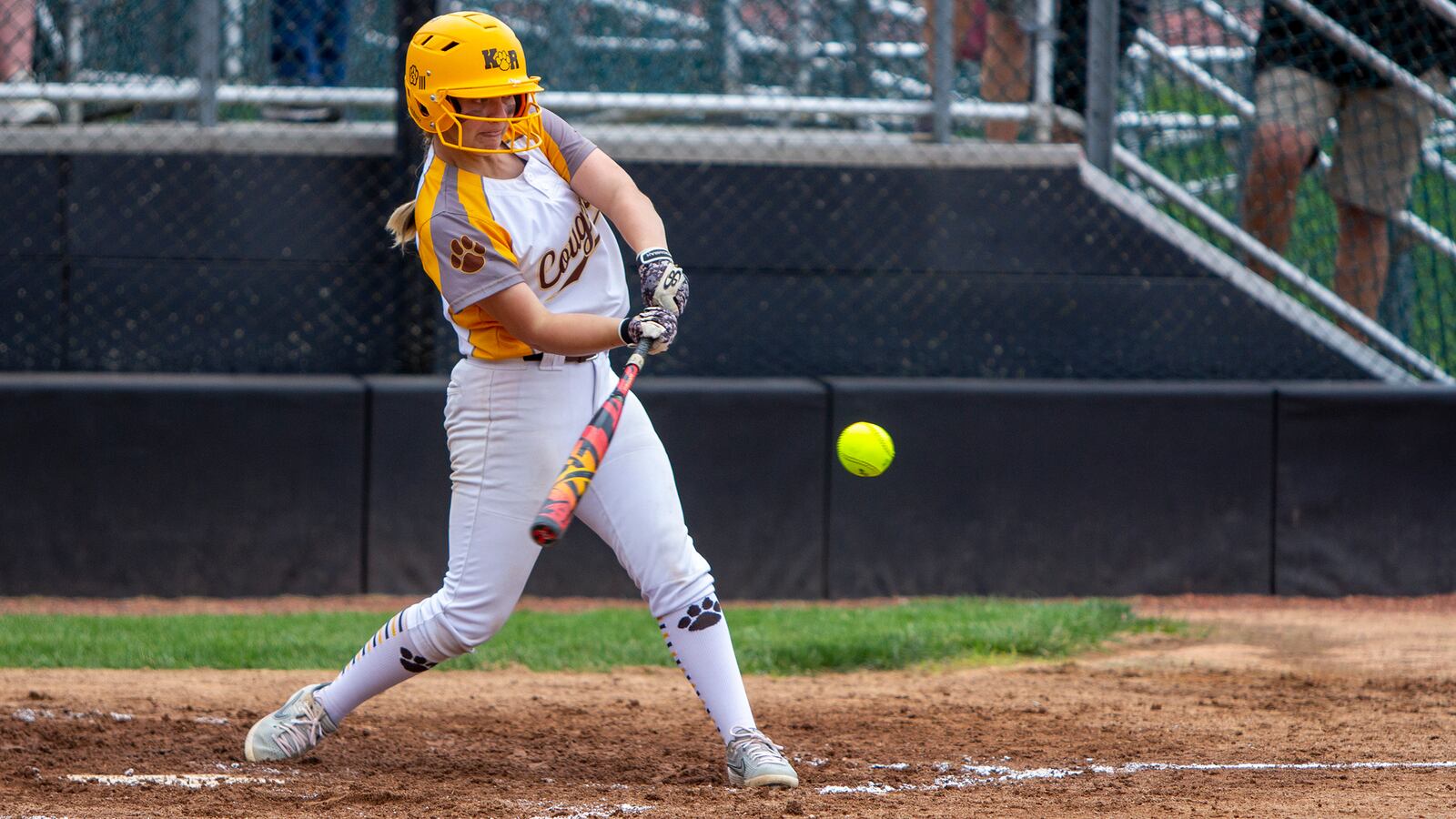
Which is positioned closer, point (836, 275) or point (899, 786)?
point (899, 786)

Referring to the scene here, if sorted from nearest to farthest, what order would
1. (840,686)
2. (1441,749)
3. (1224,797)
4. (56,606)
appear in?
1. (1224,797)
2. (1441,749)
3. (840,686)
4. (56,606)

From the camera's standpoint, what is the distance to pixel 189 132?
7.05 meters

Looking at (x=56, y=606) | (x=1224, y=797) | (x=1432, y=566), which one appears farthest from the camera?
(x=1432, y=566)

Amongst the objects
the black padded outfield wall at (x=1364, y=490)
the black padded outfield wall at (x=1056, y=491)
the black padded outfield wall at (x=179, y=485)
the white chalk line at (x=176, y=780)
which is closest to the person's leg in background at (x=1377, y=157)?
the black padded outfield wall at (x=1364, y=490)

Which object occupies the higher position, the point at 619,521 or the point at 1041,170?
the point at 1041,170

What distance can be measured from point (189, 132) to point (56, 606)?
212 centimetres

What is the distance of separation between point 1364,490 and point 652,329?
4498 millimetres

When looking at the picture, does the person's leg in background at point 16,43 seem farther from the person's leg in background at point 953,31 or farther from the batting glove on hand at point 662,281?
the batting glove on hand at point 662,281

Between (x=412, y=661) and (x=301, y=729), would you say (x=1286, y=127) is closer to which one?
(x=412, y=661)

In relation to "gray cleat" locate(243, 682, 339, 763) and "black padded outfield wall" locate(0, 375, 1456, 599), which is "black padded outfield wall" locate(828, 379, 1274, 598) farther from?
"gray cleat" locate(243, 682, 339, 763)

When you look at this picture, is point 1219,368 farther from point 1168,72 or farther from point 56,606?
point 56,606

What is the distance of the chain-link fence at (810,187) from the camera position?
23.1 ft

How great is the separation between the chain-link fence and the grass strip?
4.65ft

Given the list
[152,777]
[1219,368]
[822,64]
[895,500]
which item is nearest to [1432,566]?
[1219,368]
